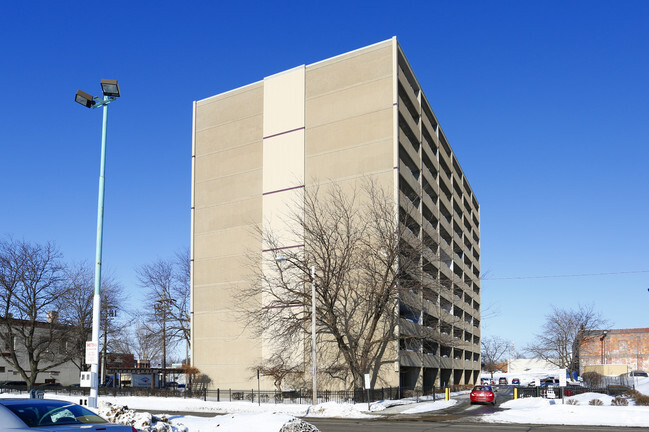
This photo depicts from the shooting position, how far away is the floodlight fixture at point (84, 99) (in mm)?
19219

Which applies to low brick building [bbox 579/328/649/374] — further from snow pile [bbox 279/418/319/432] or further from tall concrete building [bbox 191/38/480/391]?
snow pile [bbox 279/418/319/432]

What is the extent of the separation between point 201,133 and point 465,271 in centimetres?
4432

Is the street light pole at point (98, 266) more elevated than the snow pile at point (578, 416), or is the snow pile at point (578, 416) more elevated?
the street light pole at point (98, 266)

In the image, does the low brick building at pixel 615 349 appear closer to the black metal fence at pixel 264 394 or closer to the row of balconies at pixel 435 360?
the row of balconies at pixel 435 360

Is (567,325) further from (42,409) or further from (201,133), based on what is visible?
(42,409)

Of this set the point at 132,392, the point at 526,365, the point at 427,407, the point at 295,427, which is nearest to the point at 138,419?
the point at 295,427

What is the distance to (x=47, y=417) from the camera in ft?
28.3

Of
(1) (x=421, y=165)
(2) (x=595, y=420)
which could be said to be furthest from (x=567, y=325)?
(2) (x=595, y=420)

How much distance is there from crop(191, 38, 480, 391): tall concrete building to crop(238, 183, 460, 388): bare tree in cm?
168

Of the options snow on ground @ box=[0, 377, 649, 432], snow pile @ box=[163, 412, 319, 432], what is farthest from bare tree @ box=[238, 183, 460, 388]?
snow pile @ box=[163, 412, 319, 432]

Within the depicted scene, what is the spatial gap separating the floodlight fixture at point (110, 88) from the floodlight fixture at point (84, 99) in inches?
23.8

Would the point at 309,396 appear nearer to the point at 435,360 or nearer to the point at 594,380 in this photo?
the point at 435,360

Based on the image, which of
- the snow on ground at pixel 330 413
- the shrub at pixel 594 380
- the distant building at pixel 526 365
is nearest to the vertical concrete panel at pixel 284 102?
the snow on ground at pixel 330 413

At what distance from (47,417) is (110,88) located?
12.9 metres
